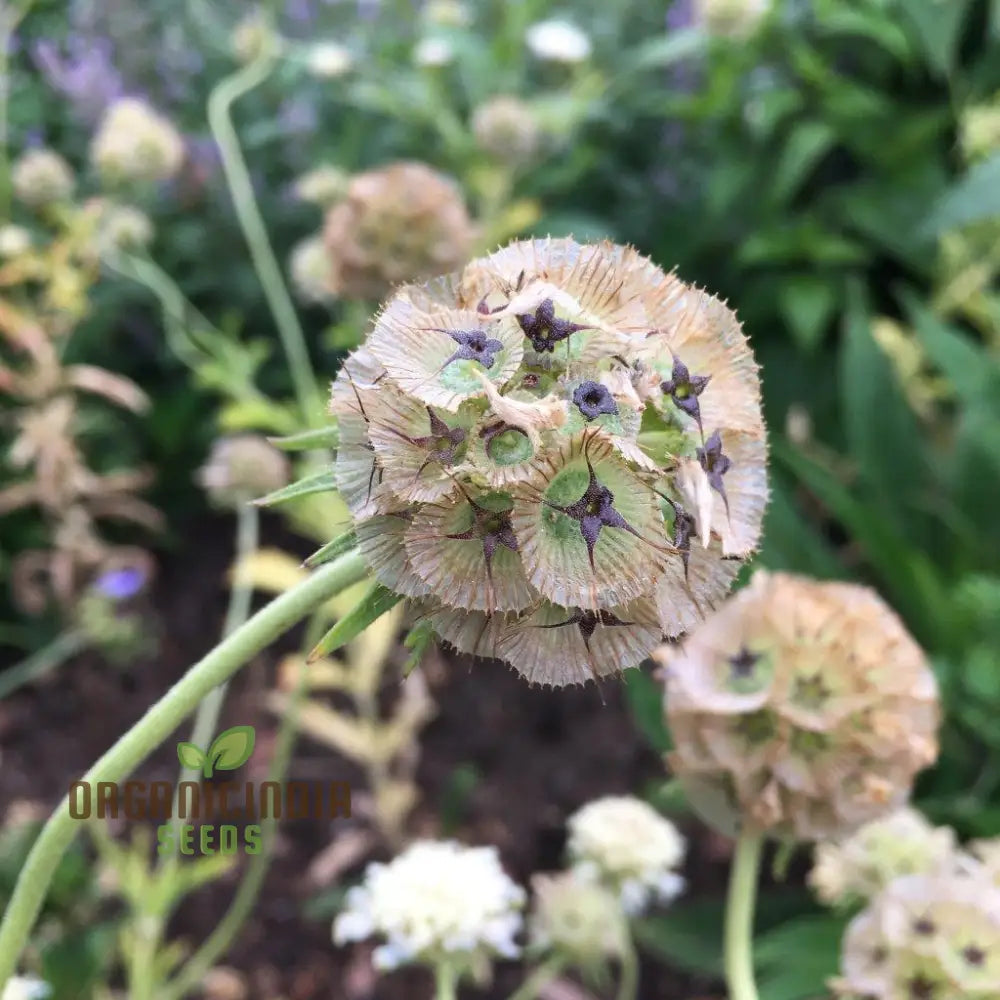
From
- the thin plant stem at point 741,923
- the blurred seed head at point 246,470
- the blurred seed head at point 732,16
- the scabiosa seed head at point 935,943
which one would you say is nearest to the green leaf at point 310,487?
the thin plant stem at point 741,923

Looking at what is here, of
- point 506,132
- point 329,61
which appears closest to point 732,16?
point 506,132

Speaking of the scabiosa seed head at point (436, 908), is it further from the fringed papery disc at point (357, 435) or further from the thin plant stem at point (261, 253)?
the thin plant stem at point (261, 253)

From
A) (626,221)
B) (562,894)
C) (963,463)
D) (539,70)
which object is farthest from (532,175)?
(562,894)

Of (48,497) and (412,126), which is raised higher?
(412,126)

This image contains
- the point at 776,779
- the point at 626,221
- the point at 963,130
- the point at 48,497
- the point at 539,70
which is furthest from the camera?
the point at 539,70

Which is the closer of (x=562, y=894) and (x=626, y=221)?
(x=562, y=894)

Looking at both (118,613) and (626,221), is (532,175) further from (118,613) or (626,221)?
(118,613)

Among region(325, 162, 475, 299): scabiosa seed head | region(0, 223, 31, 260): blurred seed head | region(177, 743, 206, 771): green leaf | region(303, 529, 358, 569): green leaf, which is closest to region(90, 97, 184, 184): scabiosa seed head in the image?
region(0, 223, 31, 260): blurred seed head
